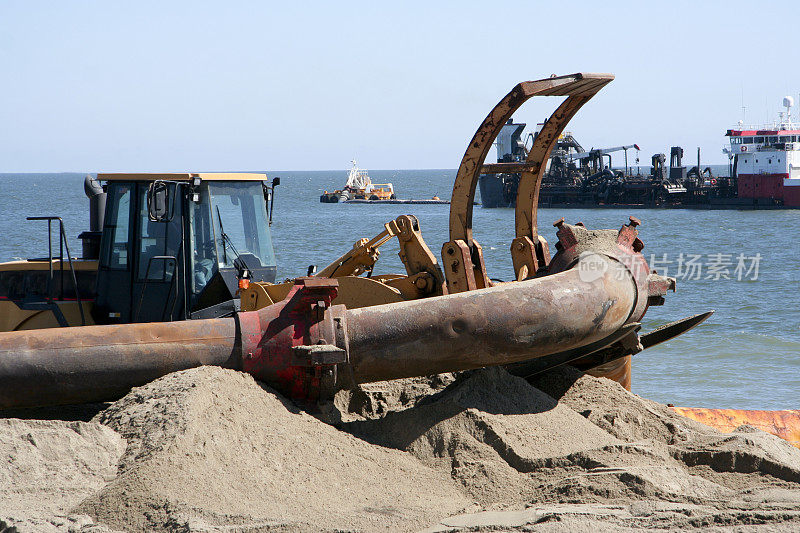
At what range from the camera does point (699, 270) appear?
27.7m

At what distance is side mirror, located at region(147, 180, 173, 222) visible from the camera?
585cm

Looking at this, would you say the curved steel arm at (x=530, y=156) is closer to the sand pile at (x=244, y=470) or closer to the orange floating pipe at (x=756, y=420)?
the sand pile at (x=244, y=470)

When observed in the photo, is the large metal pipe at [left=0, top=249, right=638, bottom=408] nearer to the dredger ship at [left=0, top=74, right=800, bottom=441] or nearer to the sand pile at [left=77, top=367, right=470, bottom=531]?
the dredger ship at [left=0, top=74, right=800, bottom=441]

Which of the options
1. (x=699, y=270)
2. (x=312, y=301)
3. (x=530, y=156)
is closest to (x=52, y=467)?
(x=312, y=301)

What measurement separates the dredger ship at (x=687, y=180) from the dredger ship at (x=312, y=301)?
5050cm

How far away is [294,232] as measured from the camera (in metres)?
45.8

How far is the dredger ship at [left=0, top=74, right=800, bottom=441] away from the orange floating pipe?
0.8 inches

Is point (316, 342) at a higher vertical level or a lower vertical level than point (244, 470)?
higher

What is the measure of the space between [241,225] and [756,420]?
498 cm

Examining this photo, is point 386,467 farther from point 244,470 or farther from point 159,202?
point 159,202

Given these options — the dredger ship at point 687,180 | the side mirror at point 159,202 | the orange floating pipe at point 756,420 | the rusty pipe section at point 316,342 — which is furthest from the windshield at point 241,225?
the dredger ship at point 687,180

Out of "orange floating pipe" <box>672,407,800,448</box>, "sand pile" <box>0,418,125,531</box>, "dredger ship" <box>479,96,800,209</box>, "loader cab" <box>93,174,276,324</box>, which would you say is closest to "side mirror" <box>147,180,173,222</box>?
"loader cab" <box>93,174,276,324</box>

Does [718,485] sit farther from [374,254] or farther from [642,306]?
[374,254]

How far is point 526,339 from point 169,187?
3.08 m
